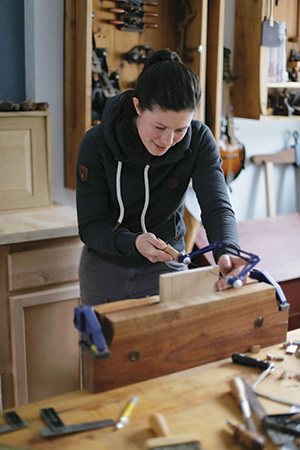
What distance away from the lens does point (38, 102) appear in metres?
2.70

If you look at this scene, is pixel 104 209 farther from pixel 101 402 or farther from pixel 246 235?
pixel 246 235

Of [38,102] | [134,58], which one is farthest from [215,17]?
[38,102]

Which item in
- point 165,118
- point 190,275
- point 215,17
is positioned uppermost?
point 215,17

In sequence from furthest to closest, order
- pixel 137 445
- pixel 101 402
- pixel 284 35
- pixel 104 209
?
1. pixel 284 35
2. pixel 104 209
3. pixel 101 402
4. pixel 137 445

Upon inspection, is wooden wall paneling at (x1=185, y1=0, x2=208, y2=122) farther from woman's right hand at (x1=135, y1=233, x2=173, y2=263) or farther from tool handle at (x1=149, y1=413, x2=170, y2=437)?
tool handle at (x1=149, y1=413, x2=170, y2=437)

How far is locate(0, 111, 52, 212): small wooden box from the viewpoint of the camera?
8.00ft

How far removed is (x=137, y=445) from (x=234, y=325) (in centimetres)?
48

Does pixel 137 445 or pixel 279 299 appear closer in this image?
pixel 137 445

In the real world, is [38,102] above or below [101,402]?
above

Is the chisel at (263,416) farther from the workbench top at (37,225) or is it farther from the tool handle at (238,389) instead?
the workbench top at (37,225)

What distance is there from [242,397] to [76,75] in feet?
6.05

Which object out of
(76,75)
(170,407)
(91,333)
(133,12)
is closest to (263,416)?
(170,407)

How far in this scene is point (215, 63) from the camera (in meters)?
2.91

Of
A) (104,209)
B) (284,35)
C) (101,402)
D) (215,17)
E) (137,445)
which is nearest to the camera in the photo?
(137,445)
